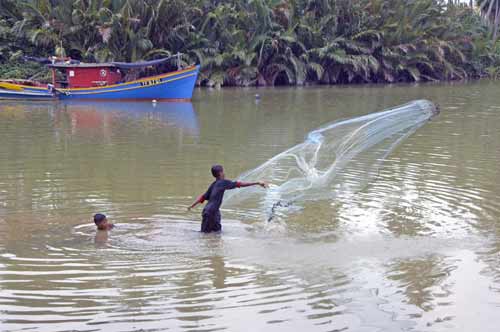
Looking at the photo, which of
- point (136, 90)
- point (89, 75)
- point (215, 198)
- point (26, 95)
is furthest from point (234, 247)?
point (89, 75)

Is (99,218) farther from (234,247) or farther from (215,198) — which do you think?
(234,247)

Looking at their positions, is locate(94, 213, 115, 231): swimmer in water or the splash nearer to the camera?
locate(94, 213, 115, 231): swimmer in water

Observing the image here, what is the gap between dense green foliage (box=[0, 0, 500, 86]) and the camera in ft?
115

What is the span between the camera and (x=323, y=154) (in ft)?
28.8

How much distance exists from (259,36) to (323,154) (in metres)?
29.5

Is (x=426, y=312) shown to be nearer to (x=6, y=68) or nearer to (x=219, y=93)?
(x=219, y=93)

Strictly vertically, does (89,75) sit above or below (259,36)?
below

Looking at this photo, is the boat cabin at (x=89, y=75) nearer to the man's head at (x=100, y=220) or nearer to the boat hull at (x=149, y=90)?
the boat hull at (x=149, y=90)

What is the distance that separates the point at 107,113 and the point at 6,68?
15520 mm

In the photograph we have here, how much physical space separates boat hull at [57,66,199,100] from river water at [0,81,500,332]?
1278 centimetres

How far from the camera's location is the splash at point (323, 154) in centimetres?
860

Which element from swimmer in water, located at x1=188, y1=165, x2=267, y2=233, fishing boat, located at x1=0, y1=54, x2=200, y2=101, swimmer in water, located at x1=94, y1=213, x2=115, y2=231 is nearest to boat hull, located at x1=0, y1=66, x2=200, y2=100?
fishing boat, located at x1=0, y1=54, x2=200, y2=101

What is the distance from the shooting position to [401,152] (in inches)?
553

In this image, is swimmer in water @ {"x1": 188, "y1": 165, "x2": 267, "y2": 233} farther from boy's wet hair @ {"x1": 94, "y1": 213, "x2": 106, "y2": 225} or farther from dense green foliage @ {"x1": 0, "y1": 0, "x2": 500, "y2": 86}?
dense green foliage @ {"x1": 0, "y1": 0, "x2": 500, "y2": 86}
